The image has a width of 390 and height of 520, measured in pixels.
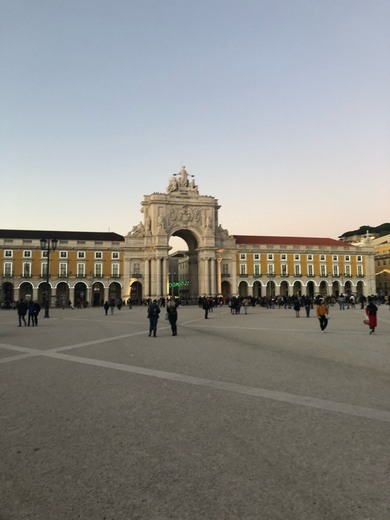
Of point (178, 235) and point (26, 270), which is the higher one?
point (178, 235)

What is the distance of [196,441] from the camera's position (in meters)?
4.99

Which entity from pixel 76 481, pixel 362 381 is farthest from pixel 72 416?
pixel 362 381

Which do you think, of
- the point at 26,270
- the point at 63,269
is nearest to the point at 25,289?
the point at 26,270

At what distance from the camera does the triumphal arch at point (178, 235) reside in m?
75.9

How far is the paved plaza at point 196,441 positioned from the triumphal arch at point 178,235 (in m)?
65.1

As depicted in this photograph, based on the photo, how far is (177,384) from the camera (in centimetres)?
816

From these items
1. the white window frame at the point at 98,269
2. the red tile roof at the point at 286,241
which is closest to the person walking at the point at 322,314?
the white window frame at the point at 98,269

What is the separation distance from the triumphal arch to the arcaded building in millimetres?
178

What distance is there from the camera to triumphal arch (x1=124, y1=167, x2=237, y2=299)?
75.9 m

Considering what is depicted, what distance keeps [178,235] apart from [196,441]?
78363 mm

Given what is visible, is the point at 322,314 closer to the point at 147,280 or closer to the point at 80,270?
the point at 147,280

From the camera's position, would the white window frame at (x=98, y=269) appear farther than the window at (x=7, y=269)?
Yes

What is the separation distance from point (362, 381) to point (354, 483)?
4.78m

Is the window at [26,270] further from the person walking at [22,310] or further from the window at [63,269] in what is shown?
the person walking at [22,310]
